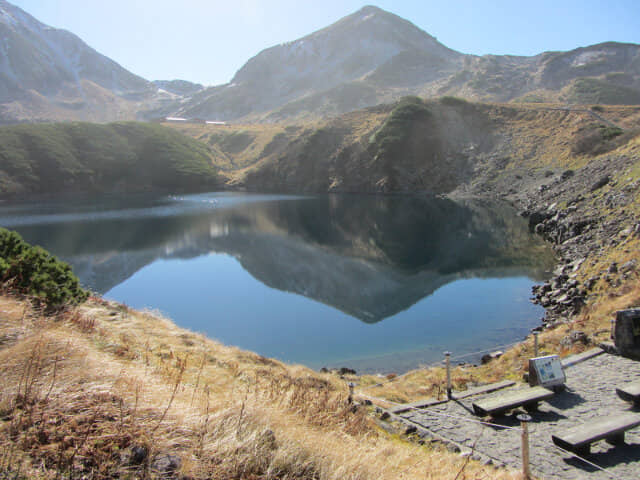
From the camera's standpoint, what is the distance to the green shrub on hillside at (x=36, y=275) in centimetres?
865

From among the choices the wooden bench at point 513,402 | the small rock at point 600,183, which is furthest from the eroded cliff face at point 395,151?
the wooden bench at point 513,402

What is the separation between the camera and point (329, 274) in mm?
31812

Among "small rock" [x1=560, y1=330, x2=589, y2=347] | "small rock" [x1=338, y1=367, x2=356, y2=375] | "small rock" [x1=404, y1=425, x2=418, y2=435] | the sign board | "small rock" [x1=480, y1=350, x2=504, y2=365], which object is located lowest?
"small rock" [x1=338, y1=367, x2=356, y2=375]

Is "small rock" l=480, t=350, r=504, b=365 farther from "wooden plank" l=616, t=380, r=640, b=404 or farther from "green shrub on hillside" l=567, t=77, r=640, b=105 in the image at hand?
"green shrub on hillside" l=567, t=77, r=640, b=105

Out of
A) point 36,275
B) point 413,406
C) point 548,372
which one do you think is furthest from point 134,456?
point 548,372

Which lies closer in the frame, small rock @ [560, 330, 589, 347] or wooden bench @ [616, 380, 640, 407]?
wooden bench @ [616, 380, 640, 407]

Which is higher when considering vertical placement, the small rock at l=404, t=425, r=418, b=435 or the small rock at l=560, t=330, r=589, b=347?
the small rock at l=560, t=330, r=589, b=347

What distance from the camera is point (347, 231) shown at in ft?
156

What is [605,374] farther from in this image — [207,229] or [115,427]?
[207,229]

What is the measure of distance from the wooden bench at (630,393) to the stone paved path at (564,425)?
A: 5.3 inches

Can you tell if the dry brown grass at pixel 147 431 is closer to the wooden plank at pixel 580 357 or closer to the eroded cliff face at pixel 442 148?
the wooden plank at pixel 580 357

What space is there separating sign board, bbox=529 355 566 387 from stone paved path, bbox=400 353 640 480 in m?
0.31

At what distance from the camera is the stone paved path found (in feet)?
19.7

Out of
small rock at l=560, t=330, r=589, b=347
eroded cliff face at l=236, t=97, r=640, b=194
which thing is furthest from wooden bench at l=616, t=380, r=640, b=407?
eroded cliff face at l=236, t=97, r=640, b=194
